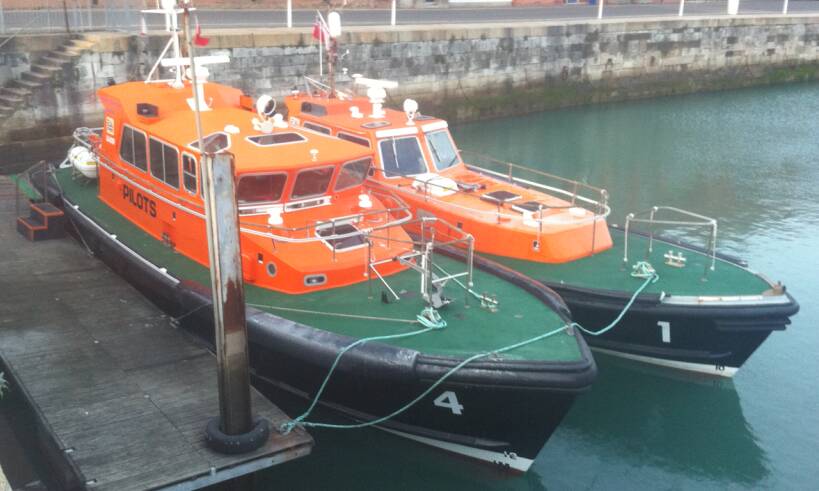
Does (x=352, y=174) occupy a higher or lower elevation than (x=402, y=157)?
higher

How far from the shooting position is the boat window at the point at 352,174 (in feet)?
29.7

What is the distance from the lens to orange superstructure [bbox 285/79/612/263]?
994 cm

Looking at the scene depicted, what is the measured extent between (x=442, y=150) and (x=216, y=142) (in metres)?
3.63

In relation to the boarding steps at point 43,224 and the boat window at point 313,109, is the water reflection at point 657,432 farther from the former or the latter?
the boarding steps at point 43,224

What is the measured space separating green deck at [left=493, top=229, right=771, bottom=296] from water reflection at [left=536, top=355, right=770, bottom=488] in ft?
4.03

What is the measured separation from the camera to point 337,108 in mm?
12016

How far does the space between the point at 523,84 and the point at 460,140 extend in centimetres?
486

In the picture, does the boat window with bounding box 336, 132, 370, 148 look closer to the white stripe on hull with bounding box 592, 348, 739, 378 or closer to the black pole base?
the white stripe on hull with bounding box 592, 348, 739, 378

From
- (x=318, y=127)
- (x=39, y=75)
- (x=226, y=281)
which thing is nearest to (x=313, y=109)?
(x=318, y=127)

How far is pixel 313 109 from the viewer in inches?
478

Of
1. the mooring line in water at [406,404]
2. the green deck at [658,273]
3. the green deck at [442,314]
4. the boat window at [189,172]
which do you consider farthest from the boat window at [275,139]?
the green deck at [658,273]

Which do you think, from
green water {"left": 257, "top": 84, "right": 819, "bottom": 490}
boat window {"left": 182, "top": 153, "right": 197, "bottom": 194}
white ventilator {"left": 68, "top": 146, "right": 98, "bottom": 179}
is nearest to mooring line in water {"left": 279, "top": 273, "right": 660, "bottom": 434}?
green water {"left": 257, "top": 84, "right": 819, "bottom": 490}

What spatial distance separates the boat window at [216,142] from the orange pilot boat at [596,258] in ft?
8.14

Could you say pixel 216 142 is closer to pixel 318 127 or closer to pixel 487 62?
pixel 318 127
